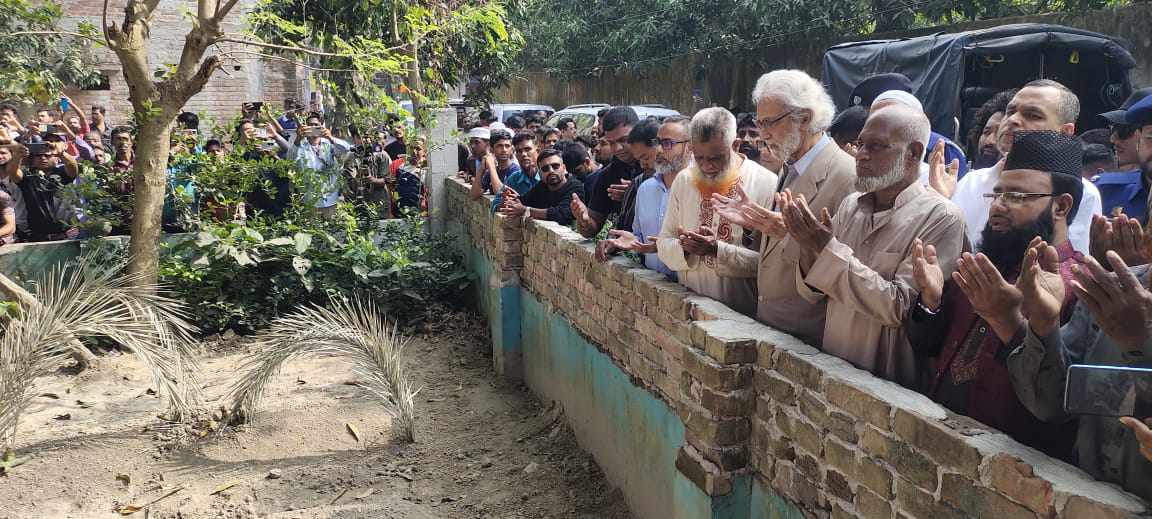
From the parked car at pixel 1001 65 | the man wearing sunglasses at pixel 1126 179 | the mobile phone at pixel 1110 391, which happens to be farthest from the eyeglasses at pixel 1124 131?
the parked car at pixel 1001 65

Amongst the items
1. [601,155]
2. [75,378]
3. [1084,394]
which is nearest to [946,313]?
[1084,394]

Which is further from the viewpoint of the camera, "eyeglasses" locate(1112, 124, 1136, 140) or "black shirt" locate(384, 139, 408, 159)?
"black shirt" locate(384, 139, 408, 159)

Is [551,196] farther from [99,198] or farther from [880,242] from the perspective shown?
[99,198]

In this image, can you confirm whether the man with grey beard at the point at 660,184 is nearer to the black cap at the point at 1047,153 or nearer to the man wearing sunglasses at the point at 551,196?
the man wearing sunglasses at the point at 551,196

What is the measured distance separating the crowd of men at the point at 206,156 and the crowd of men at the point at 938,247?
532 centimetres

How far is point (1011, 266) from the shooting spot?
8.29 ft

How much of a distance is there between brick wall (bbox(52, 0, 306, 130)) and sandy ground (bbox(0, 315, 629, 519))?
11211 mm

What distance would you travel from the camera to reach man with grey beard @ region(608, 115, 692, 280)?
4648mm

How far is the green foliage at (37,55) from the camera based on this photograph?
6.50 metres

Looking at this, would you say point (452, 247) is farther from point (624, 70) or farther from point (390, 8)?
point (624, 70)

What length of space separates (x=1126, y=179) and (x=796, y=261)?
6.03 feet

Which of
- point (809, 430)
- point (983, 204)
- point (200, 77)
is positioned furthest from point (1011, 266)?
point (200, 77)

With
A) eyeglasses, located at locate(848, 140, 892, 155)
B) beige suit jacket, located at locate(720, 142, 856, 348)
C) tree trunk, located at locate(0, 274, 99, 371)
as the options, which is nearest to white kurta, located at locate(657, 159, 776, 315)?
beige suit jacket, located at locate(720, 142, 856, 348)

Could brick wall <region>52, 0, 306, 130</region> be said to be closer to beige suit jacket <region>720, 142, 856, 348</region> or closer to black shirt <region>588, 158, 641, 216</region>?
black shirt <region>588, 158, 641, 216</region>
